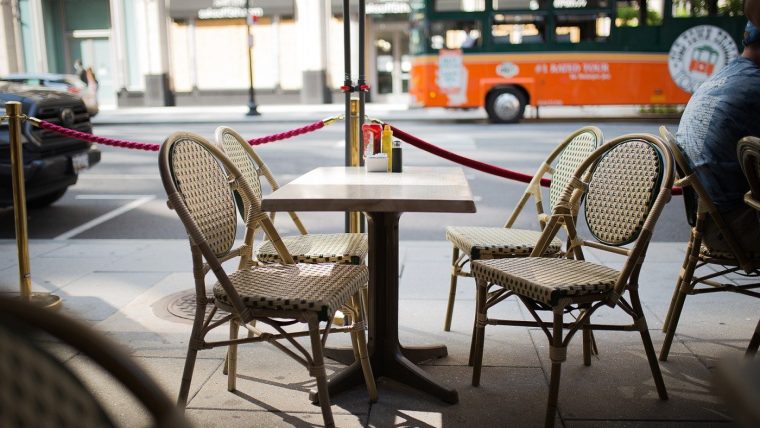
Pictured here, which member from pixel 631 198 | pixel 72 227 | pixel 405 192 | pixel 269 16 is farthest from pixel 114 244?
pixel 269 16

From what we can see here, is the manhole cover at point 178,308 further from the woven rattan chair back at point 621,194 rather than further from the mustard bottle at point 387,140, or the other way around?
the woven rattan chair back at point 621,194

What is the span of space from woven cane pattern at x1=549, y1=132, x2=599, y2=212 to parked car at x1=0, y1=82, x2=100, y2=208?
16.7 feet

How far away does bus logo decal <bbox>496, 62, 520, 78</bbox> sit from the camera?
1769 cm

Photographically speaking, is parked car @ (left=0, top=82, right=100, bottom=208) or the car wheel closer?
parked car @ (left=0, top=82, right=100, bottom=208)

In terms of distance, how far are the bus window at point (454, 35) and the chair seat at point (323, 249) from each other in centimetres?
1434

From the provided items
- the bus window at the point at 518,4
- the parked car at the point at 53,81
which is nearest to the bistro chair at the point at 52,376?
the bus window at the point at 518,4

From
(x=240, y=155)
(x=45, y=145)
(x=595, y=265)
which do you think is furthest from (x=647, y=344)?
(x=45, y=145)

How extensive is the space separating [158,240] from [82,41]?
2545 centimetres

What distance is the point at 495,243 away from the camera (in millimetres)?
3850

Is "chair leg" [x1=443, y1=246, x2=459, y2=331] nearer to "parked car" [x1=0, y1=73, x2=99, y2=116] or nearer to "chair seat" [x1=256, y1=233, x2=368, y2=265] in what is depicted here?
"chair seat" [x1=256, y1=233, x2=368, y2=265]

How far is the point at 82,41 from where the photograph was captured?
2925cm

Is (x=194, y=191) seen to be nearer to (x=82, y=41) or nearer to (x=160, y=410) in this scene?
(x=160, y=410)

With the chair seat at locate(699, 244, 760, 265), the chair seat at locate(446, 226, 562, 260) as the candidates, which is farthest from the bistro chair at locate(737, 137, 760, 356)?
the chair seat at locate(446, 226, 562, 260)

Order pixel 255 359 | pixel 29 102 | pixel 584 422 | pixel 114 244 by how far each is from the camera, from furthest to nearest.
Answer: pixel 29 102, pixel 114 244, pixel 255 359, pixel 584 422
